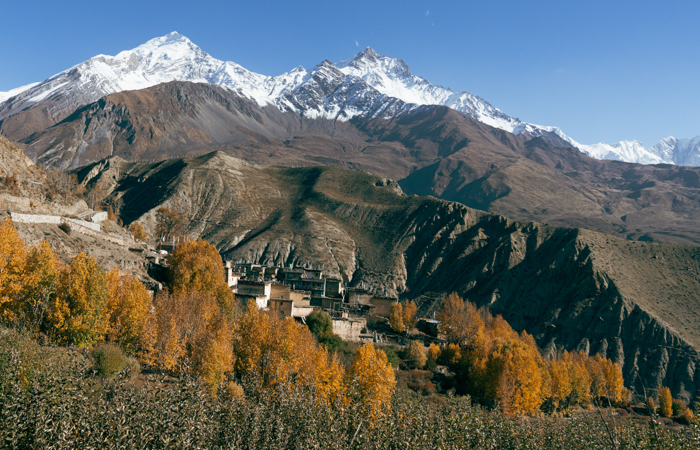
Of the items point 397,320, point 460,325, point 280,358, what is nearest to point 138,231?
point 397,320

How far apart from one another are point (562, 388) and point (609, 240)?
8286 centimetres

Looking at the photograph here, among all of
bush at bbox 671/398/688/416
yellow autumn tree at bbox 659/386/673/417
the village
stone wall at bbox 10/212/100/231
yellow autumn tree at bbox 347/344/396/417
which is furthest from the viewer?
bush at bbox 671/398/688/416

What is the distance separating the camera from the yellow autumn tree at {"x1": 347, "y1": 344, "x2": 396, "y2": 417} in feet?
113

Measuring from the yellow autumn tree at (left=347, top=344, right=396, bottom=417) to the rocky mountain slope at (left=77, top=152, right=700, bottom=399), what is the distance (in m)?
71.3

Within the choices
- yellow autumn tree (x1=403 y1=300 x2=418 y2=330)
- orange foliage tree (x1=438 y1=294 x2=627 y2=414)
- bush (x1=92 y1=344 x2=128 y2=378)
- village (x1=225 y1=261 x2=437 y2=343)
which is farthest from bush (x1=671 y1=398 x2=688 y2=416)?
bush (x1=92 y1=344 x2=128 y2=378)

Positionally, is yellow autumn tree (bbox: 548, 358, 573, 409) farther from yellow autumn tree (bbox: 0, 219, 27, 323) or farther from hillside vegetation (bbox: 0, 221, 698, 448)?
yellow autumn tree (bbox: 0, 219, 27, 323)

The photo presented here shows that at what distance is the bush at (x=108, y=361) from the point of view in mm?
32344

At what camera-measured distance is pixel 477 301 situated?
408ft

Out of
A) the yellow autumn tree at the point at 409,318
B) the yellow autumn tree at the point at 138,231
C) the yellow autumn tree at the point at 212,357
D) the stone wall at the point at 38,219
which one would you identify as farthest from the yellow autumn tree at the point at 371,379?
the yellow autumn tree at the point at 138,231

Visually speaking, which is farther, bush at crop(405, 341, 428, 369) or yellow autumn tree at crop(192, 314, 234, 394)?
bush at crop(405, 341, 428, 369)

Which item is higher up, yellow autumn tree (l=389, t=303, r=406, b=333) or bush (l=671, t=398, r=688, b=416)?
yellow autumn tree (l=389, t=303, r=406, b=333)

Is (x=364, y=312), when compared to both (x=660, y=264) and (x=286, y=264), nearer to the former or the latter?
(x=286, y=264)

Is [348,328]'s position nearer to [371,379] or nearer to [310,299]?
[310,299]

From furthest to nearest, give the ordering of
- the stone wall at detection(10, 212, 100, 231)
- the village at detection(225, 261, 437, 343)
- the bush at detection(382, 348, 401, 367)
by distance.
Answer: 1. the village at detection(225, 261, 437, 343)
2. the bush at detection(382, 348, 401, 367)
3. the stone wall at detection(10, 212, 100, 231)
